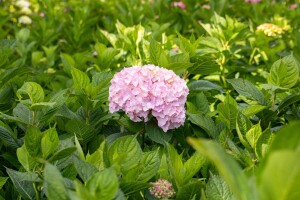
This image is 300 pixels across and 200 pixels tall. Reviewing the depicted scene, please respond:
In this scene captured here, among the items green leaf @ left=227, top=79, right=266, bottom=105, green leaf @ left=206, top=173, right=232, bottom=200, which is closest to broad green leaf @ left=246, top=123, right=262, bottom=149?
green leaf @ left=206, top=173, right=232, bottom=200

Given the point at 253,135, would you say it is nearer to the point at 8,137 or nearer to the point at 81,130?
the point at 81,130

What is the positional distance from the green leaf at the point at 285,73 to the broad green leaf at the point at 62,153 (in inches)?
41.6

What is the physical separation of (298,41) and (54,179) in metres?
2.22

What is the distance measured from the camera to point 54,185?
1.24 meters

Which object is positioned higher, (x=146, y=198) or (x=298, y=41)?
(x=146, y=198)

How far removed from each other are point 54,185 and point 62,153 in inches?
12.7

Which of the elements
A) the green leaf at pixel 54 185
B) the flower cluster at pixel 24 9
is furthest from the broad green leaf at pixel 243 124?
the flower cluster at pixel 24 9

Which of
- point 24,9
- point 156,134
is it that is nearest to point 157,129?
point 156,134

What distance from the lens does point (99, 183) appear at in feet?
4.06

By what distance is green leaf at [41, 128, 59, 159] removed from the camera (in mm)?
1629

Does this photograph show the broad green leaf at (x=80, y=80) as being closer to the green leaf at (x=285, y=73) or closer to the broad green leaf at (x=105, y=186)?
the green leaf at (x=285, y=73)

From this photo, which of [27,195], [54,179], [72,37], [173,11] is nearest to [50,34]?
[72,37]

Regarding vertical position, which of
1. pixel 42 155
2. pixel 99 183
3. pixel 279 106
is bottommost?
pixel 279 106

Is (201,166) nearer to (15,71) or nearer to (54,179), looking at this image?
(54,179)
